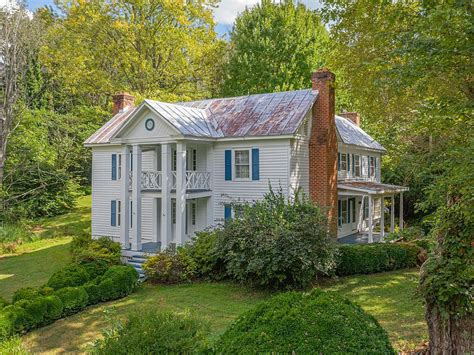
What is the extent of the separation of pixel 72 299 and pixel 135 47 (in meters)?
21.3

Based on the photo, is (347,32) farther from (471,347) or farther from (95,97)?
(95,97)

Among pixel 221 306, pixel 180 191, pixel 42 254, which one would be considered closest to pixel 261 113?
pixel 180 191

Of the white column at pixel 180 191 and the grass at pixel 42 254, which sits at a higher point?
the white column at pixel 180 191

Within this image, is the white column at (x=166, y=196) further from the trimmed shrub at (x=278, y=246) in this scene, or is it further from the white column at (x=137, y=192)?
the trimmed shrub at (x=278, y=246)

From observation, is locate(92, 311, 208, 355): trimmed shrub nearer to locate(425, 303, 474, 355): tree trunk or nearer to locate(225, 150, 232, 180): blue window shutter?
locate(425, 303, 474, 355): tree trunk

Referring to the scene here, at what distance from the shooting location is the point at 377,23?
14.2 metres

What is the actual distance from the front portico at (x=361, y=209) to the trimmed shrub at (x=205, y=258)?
26.0 feet

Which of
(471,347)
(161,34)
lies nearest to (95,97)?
(161,34)

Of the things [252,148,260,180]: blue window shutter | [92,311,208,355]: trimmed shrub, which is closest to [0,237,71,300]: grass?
[252,148,260,180]: blue window shutter

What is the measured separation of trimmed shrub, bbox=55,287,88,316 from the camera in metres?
12.6

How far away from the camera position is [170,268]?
15.5 metres

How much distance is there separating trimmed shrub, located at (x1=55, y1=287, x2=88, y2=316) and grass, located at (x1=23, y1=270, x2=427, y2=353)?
29 centimetres

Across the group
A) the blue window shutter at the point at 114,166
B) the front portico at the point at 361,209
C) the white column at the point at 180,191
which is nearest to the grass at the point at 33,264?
the blue window shutter at the point at 114,166

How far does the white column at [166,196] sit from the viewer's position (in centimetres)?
1814
